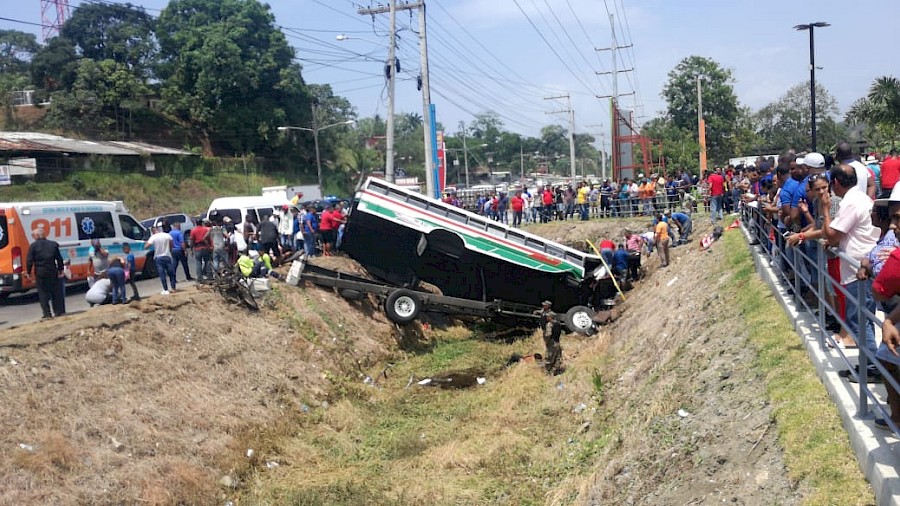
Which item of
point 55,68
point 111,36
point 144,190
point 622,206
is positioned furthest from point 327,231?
point 111,36

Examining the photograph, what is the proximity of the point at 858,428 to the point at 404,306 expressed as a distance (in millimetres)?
13517

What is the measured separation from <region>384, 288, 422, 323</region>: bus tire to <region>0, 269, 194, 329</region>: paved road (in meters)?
4.91

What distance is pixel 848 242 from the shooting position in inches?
274

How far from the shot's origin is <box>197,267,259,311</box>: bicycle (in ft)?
53.9

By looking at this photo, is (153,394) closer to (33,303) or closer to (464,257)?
(33,303)

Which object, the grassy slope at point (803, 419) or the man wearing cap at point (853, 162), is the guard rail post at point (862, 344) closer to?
the grassy slope at point (803, 419)

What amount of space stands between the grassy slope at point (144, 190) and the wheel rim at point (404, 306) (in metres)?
25.4

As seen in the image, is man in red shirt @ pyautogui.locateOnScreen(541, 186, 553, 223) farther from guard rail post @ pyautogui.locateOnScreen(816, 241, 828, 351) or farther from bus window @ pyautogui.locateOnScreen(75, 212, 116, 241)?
guard rail post @ pyautogui.locateOnScreen(816, 241, 828, 351)

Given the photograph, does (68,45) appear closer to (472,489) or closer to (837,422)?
(472,489)

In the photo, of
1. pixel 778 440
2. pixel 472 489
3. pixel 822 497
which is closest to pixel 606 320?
pixel 472 489

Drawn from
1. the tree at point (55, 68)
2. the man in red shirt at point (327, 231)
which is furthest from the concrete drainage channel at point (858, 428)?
the tree at point (55, 68)

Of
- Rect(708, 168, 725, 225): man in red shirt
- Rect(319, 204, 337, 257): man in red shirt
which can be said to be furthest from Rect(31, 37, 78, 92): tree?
Rect(708, 168, 725, 225): man in red shirt

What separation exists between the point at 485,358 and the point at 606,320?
3349mm

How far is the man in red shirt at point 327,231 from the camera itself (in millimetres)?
21906
